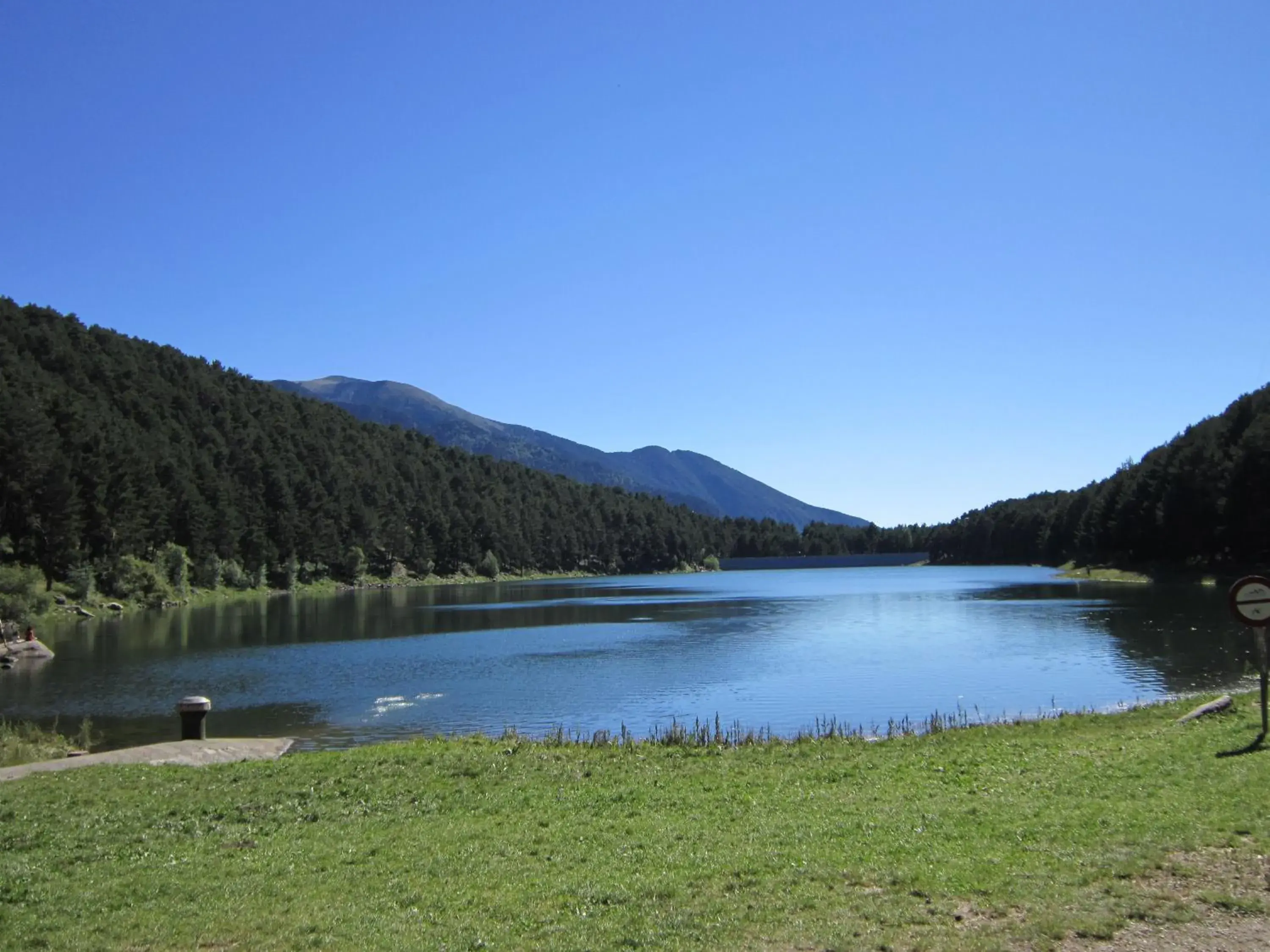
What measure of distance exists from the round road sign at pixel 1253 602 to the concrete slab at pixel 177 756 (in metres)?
20.0

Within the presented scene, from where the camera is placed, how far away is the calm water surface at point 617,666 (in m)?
31.9

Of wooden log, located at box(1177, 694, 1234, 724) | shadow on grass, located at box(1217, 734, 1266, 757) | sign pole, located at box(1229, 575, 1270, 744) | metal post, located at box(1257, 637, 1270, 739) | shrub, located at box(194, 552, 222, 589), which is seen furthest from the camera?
shrub, located at box(194, 552, 222, 589)

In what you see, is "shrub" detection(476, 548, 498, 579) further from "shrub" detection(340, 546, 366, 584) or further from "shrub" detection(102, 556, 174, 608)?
"shrub" detection(102, 556, 174, 608)

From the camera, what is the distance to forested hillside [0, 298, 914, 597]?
8462 centimetres

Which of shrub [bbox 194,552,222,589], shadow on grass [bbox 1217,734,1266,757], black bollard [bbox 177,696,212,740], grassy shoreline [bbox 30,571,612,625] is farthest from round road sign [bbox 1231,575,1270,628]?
shrub [bbox 194,552,222,589]

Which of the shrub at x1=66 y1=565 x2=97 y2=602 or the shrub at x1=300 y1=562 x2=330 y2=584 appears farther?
the shrub at x1=300 y1=562 x2=330 y2=584

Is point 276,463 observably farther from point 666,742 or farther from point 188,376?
point 666,742

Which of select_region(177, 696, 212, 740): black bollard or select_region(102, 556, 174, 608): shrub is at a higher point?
select_region(102, 556, 174, 608): shrub

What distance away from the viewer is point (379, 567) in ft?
559

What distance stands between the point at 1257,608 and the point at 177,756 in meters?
22.3

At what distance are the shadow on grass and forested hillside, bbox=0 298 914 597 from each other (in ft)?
Result: 280

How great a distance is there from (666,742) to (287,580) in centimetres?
12413

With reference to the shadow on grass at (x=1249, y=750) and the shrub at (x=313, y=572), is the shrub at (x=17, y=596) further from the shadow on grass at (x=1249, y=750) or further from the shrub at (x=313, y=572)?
the shrub at (x=313, y=572)

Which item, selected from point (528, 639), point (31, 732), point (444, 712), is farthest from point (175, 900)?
point (528, 639)
